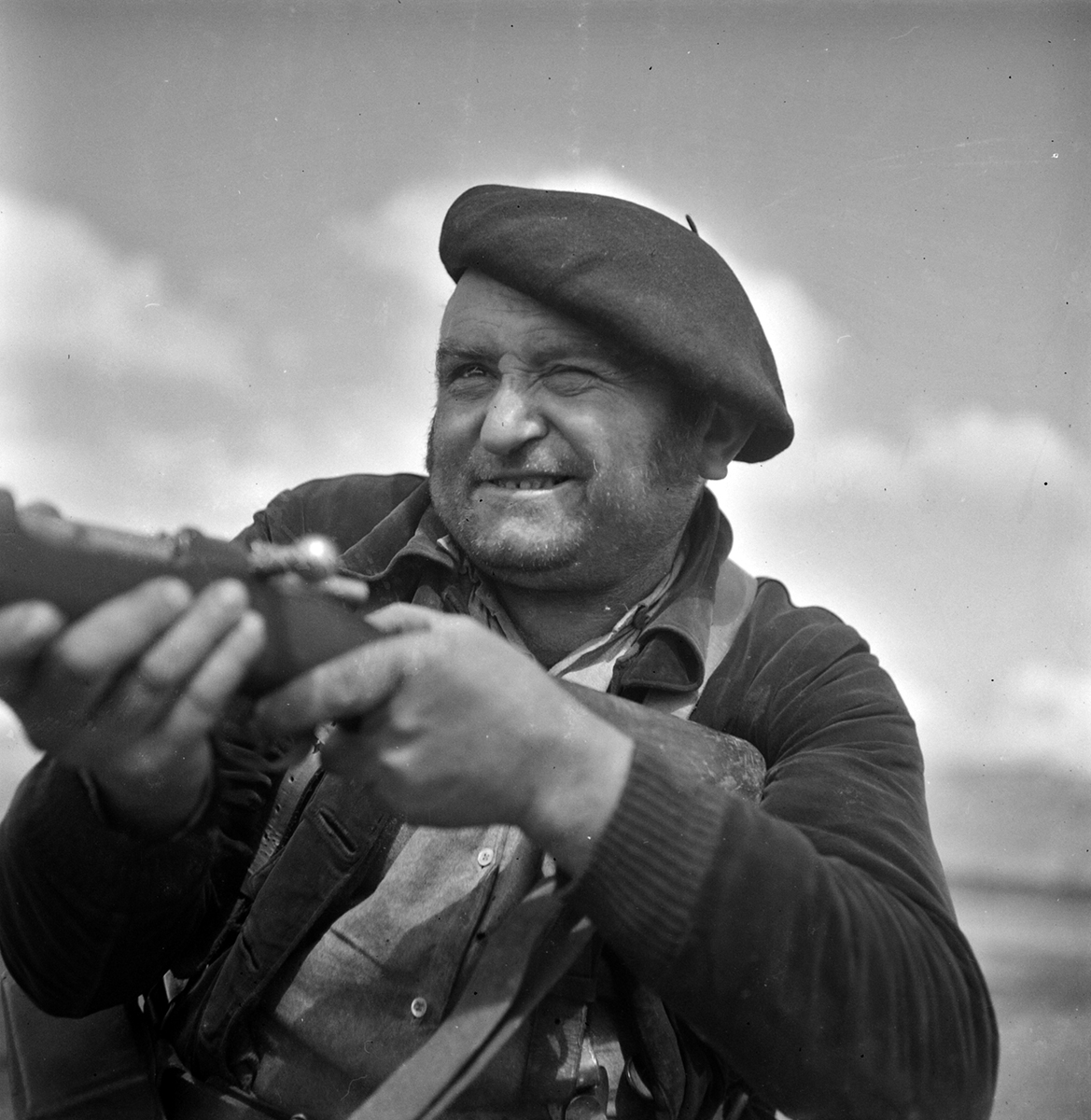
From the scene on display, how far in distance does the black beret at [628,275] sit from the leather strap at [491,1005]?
114 centimetres

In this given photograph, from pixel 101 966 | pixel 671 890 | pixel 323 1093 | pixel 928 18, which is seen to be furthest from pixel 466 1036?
pixel 928 18

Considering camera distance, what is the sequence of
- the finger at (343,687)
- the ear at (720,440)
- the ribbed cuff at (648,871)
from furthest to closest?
the ear at (720,440)
the ribbed cuff at (648,871)
the finger at (343,687)

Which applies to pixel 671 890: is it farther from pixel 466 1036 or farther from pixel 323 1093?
pixel 323 1093

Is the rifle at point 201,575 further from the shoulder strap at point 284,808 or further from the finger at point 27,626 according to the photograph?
the shoulder strap at point 284,808

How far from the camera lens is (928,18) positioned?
9.62 feet

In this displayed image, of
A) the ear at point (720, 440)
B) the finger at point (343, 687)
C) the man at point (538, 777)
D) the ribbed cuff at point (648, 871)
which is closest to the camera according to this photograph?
the finger at point (343, 687)

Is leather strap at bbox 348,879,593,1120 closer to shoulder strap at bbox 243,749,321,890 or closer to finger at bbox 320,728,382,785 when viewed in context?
finger at bbox 320,728,382,785

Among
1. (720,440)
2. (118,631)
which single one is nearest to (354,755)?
(118,631)

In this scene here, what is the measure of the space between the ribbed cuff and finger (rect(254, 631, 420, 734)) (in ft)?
1.25

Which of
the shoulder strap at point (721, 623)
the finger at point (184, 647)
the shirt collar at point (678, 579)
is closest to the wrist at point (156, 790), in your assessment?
the finger at point (184, 647)

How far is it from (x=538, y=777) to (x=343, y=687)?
12.1 inches

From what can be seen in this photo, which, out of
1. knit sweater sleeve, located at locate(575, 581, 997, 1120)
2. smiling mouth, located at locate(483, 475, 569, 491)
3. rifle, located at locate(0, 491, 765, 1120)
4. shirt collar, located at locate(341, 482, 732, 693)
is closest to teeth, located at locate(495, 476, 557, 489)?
smiling mouth, located at locate(483, 475, 569, 491)

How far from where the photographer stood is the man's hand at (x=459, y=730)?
1648mm

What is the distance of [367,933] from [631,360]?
47.0 inches
